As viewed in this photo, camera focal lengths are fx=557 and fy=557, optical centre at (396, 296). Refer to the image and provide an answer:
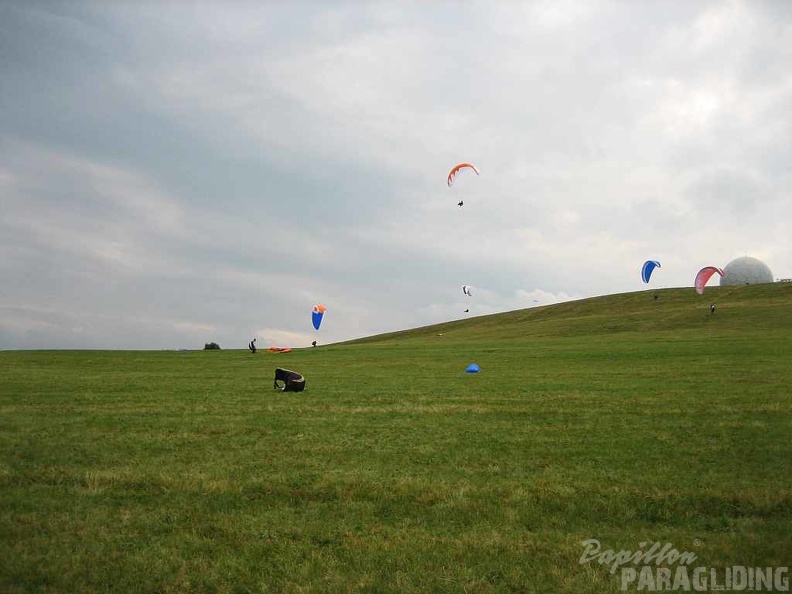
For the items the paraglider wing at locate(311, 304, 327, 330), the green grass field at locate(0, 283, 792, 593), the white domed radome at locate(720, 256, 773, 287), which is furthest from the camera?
the white domed radome at locate(720, 256, 773, 287)

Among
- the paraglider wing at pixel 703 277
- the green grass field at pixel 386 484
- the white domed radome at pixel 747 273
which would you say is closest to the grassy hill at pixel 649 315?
the paraglider wing at pixel 703 277

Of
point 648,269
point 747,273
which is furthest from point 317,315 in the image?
point 747,273

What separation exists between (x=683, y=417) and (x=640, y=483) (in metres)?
7.33

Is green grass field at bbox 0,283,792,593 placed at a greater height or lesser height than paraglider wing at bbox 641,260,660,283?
lesser

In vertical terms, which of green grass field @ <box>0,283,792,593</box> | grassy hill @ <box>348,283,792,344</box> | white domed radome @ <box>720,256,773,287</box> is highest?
white domed radome @ <box>720,256,773,287</box>

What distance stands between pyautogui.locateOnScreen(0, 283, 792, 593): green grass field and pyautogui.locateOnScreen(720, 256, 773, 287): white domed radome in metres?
105

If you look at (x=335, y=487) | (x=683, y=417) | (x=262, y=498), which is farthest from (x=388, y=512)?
(x=683, y=417)

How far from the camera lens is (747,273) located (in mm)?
114312

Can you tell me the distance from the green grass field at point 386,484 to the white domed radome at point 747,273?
10502 centimetres

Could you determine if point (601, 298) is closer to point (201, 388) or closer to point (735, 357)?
point (735, 357)

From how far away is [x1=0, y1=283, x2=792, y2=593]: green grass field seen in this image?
761 centimetres

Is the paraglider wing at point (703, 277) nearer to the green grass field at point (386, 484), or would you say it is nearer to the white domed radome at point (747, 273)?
the green grass field at point (386, 484)

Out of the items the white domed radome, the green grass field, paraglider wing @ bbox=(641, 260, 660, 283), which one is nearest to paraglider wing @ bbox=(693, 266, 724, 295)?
paraglider wing @ bbox=(641, 260, 660, 283)

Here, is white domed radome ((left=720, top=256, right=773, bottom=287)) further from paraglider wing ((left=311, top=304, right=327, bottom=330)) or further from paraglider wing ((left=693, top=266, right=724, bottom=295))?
paraglider wing ((left=311, top=304, right=327, bottom=330))
